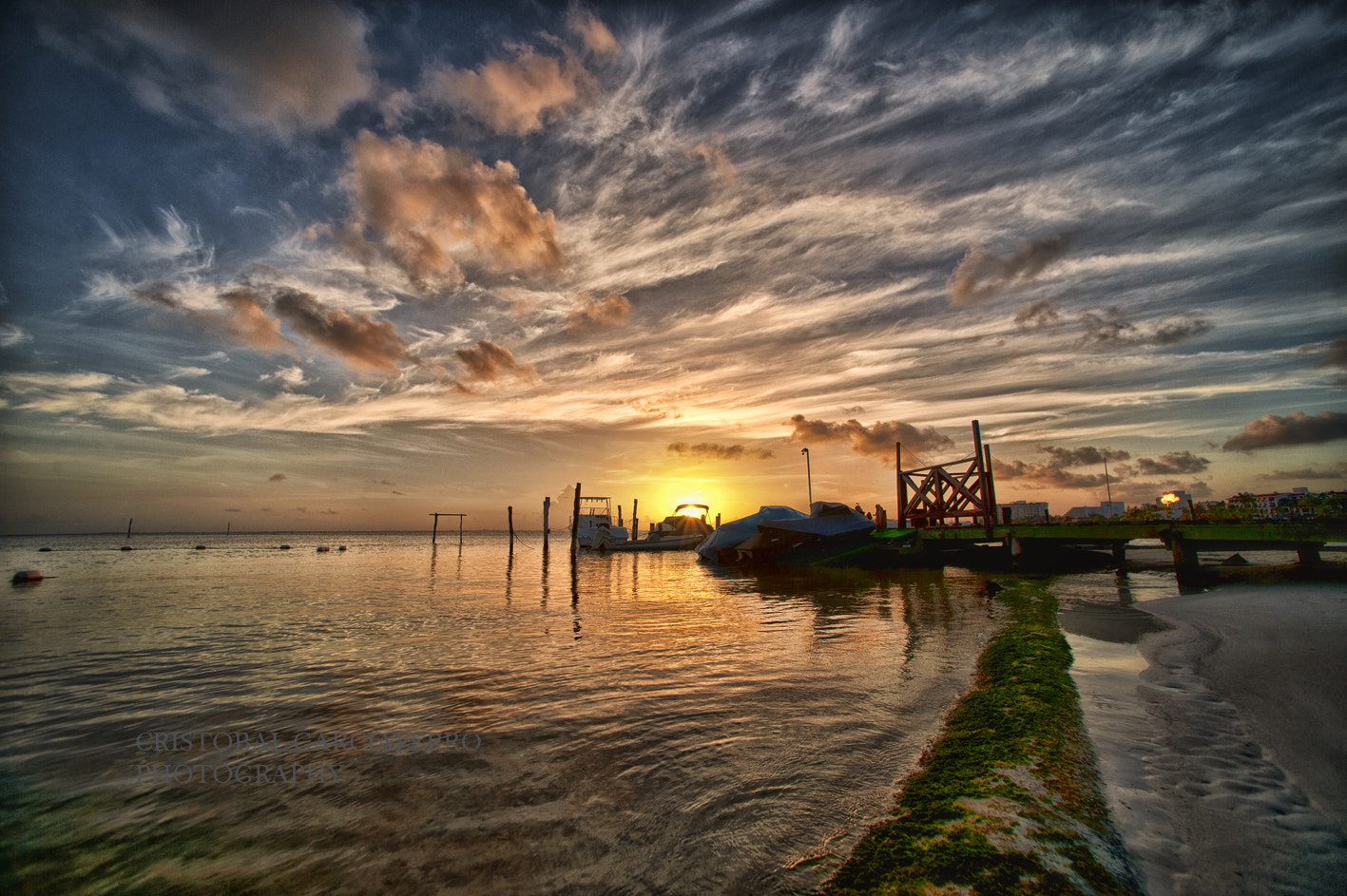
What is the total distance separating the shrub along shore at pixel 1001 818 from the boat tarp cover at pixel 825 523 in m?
24.1

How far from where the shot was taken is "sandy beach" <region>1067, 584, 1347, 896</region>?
3293 millimetres

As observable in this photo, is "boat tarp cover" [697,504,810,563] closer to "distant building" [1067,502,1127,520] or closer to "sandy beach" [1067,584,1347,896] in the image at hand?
"sandy beach" [1067,584,1347,896]

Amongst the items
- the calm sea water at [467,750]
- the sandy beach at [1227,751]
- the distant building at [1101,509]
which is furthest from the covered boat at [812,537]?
the distant building at [1101,509]

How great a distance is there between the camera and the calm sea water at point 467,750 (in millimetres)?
3881

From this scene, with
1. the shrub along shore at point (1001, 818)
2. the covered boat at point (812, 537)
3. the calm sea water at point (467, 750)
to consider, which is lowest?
the calm sea water at point (467, 750)

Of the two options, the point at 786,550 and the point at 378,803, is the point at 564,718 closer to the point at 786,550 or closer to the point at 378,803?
the point at 378,803

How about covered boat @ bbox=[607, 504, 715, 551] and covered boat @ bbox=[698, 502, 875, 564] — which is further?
covered boat @ bbox=[607, 504, 715, 551]

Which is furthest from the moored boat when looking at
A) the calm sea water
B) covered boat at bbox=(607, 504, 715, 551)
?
the calm sea water

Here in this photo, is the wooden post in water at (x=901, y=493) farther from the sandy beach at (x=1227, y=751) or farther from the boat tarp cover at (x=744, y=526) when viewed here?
the sandy beach at (x=1227, y=751)

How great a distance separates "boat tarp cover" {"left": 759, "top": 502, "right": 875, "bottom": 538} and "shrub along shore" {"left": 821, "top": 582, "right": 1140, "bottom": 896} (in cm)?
2408

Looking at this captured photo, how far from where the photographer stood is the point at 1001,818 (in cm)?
383

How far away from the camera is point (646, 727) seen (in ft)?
20.8

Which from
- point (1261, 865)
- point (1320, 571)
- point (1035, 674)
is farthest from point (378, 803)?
A: point (1320, 571)

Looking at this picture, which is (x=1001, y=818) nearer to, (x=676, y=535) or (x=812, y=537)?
(x=812, y=537)
